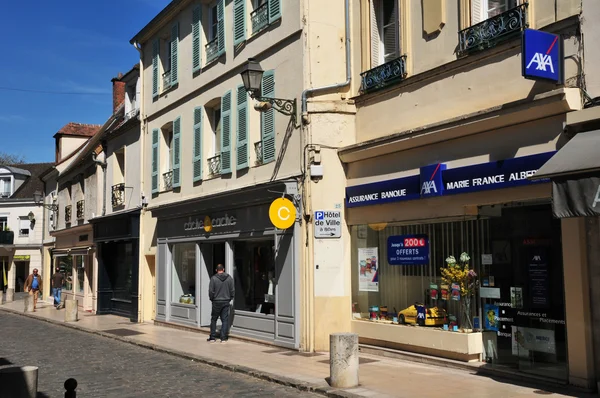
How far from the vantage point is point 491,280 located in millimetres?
10023

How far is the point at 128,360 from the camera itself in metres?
12.8

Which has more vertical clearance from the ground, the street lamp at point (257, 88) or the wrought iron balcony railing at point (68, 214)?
the street lamp at point (257, 88)

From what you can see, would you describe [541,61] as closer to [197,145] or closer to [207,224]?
[207,224]

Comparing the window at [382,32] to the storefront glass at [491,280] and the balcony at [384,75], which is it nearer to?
the balcony at [384,75]

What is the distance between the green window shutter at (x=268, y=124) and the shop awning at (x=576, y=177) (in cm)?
724

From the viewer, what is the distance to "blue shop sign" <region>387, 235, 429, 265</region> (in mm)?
11320

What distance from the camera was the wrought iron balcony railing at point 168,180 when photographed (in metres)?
19.3

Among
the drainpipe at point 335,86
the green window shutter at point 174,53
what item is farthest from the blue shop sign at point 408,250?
the green window shutter at point 174,53

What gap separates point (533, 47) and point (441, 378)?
15.8ft

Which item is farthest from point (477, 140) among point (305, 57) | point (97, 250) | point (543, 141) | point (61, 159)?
point (61, 159)

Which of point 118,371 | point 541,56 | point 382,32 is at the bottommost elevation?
point 118,371

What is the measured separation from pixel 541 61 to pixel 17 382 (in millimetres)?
7111

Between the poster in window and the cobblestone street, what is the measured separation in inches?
125

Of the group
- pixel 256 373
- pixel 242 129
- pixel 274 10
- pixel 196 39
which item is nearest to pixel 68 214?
pixel 196 39
